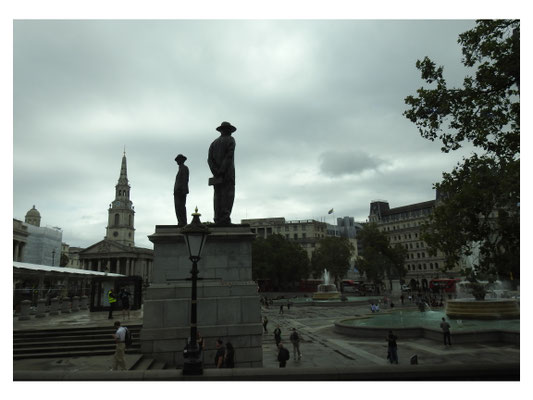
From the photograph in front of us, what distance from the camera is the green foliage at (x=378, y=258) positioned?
73.4 m

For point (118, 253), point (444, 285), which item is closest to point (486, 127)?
point (444, 285)

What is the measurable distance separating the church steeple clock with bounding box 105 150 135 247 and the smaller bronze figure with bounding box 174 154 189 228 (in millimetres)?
126589

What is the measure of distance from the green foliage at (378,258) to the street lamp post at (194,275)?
6880 centimetres

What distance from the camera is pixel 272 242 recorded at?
3044 inches

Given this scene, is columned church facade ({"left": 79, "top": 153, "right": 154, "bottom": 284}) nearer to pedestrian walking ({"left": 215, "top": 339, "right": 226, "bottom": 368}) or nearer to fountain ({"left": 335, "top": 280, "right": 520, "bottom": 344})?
fountain ({"left": 335, "top": 280, "right": 520, "bottom": 344})

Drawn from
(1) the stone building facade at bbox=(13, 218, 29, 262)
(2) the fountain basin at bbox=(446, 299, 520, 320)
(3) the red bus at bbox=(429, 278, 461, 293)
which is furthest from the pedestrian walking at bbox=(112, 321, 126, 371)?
(1) the stone building facade at bbox=(13, 218, 29, 262)

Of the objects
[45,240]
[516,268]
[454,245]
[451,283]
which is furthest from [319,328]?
[45,240]

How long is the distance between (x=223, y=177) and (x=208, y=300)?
14.9 feet

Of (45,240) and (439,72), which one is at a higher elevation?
(439,72)

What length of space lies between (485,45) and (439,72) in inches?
76.1

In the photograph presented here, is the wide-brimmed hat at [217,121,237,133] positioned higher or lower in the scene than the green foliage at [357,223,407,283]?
higher

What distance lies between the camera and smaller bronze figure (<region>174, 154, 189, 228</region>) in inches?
567

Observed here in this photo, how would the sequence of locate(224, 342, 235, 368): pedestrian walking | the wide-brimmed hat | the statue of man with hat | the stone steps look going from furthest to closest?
the wide-brimmed hat, the statue of man with hat, the stone steps, locate(224, 342, 235, 368): pedestrian walking

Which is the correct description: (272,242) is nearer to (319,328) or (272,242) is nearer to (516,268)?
(319,328)
